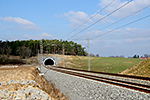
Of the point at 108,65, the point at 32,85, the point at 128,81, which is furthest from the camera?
the point at 108,65

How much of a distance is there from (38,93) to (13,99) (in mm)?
1213

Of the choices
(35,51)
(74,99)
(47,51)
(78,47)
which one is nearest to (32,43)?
(35,51)

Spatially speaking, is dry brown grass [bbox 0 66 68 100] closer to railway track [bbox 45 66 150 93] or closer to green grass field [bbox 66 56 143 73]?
railway track [bbox 45 66 150 93]

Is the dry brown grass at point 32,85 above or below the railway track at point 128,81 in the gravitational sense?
above

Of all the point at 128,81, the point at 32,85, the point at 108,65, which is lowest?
the point at 128,81

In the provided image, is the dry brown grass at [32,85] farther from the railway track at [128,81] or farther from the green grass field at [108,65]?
the green grass field at [108,65]

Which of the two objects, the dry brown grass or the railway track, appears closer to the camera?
the dry brown grass

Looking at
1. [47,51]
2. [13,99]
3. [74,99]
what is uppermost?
[47,51]

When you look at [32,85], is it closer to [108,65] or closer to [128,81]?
[128,81]

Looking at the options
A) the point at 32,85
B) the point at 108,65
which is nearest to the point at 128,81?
the point at 32,85

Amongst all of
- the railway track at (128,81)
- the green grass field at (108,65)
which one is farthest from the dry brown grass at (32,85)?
the green grass field at (108,65)

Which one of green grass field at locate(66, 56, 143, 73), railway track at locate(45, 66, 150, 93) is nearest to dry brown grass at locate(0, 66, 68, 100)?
railway track at locate(45, 66, 150, 93)

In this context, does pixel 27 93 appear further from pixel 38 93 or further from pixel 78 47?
pixel 78 47

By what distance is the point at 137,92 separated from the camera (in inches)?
431
